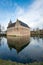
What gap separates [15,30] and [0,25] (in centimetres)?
3221

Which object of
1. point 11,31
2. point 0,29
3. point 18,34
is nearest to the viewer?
point 18,34

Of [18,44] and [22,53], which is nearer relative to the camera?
[22,53]

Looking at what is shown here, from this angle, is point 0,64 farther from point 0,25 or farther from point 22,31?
point 0,25

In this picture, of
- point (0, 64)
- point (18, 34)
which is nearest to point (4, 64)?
point (0, 64)

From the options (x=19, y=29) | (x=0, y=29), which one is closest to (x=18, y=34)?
(x=19, y=29)

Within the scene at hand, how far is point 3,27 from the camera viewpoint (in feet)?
294

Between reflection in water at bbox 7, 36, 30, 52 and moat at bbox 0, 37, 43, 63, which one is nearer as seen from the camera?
moat at bbox 0, 37, 43, 63

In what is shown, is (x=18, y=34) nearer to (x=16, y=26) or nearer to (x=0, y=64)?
(x=16, y=26)

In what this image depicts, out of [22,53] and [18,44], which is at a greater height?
[18,44]

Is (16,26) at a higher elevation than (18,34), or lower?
higher

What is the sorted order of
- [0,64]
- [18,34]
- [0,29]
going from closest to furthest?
1. [0,64]
2. [18,34]
3. [0,29]

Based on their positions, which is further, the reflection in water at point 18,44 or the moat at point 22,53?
the reflection in water at point 18,44

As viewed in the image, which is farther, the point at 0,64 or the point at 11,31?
the point at 11,31

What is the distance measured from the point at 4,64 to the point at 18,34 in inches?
1948
